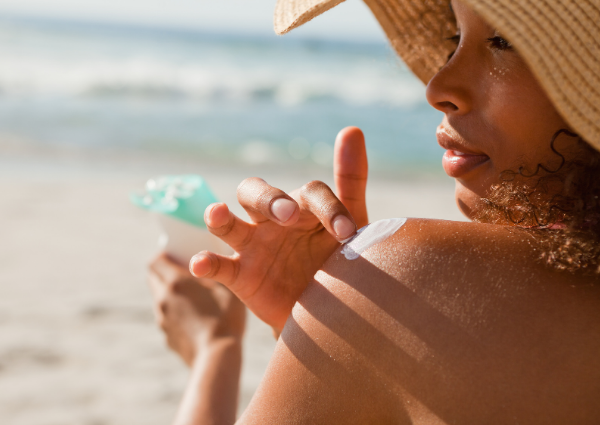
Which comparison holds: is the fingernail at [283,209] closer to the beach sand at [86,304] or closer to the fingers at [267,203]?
the fingers at [267,203]

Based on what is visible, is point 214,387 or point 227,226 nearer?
point 227,226

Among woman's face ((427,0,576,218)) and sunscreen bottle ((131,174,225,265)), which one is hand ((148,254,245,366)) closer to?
sunscreen bottle ((131,174,225,265))

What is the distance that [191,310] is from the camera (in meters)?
1.87

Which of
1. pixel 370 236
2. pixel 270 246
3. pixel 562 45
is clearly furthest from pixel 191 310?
pixel 562 45

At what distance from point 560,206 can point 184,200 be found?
1089mm

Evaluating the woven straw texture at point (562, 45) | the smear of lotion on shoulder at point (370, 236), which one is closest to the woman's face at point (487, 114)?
the woven straw texture at point (562, 45)

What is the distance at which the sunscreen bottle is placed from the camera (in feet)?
6.05

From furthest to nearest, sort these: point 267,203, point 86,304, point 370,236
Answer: point 86,304
point 267,203
point 370,236

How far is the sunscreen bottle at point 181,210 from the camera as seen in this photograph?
1843 mm

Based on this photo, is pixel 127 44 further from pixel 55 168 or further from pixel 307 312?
pixel 307 312

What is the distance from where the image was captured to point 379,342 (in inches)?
37.7

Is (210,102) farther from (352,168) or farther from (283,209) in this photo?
(283,209)

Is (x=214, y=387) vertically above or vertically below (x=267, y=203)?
below

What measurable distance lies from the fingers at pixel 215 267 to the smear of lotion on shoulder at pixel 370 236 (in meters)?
0.38
